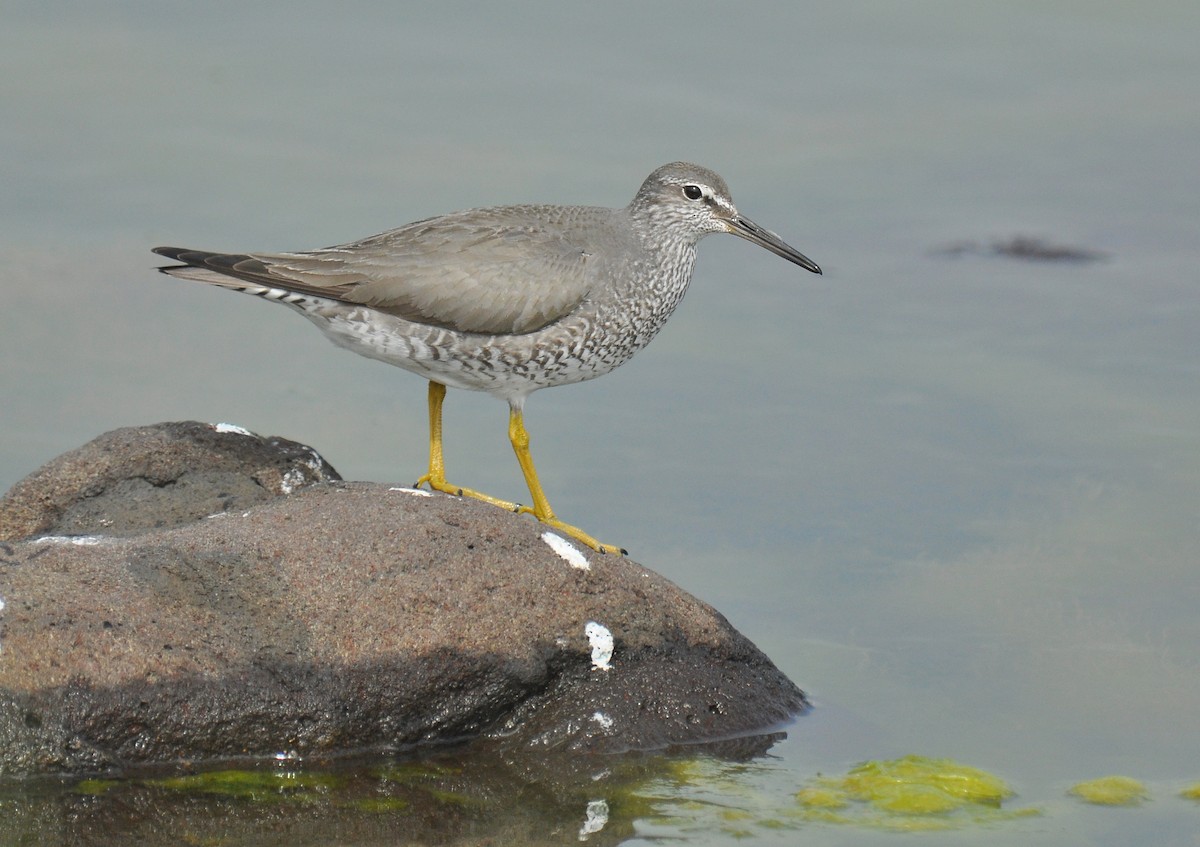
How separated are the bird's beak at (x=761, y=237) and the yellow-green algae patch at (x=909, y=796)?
136 inches

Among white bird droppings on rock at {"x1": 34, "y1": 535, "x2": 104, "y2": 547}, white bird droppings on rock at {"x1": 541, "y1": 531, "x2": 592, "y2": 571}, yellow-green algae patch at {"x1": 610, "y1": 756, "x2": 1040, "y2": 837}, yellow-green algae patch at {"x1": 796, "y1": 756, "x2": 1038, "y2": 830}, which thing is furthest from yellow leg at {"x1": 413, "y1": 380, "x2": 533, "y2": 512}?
yellow-green algae patch at {"x1": 796, "y1": 756, "x2": 1038, "y2": 830}

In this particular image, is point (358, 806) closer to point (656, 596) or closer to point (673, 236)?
point (656, 596)

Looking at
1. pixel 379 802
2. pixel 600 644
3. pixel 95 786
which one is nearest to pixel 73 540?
Answer: pixel 95 786

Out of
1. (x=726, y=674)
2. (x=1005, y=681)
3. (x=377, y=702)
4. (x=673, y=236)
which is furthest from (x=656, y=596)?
(x=673, y=236)

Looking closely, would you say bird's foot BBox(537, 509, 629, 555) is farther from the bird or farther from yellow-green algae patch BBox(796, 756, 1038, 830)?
yellow-green algae patch BBox(796, 756, 1038, 830)

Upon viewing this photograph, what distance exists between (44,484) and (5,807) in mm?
2263

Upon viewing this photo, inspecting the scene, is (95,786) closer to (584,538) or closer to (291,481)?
(291,481)

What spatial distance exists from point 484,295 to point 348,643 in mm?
2366

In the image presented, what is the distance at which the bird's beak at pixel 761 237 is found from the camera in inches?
377

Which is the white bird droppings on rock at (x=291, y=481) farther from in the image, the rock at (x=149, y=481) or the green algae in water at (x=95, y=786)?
the green algae in water at (x=95, y=786)

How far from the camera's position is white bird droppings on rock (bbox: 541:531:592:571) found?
734 centimetres

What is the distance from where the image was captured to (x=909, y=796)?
22.6 feet

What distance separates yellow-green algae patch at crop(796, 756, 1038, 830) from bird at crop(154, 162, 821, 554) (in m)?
1.86

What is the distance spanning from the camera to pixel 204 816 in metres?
6.24
